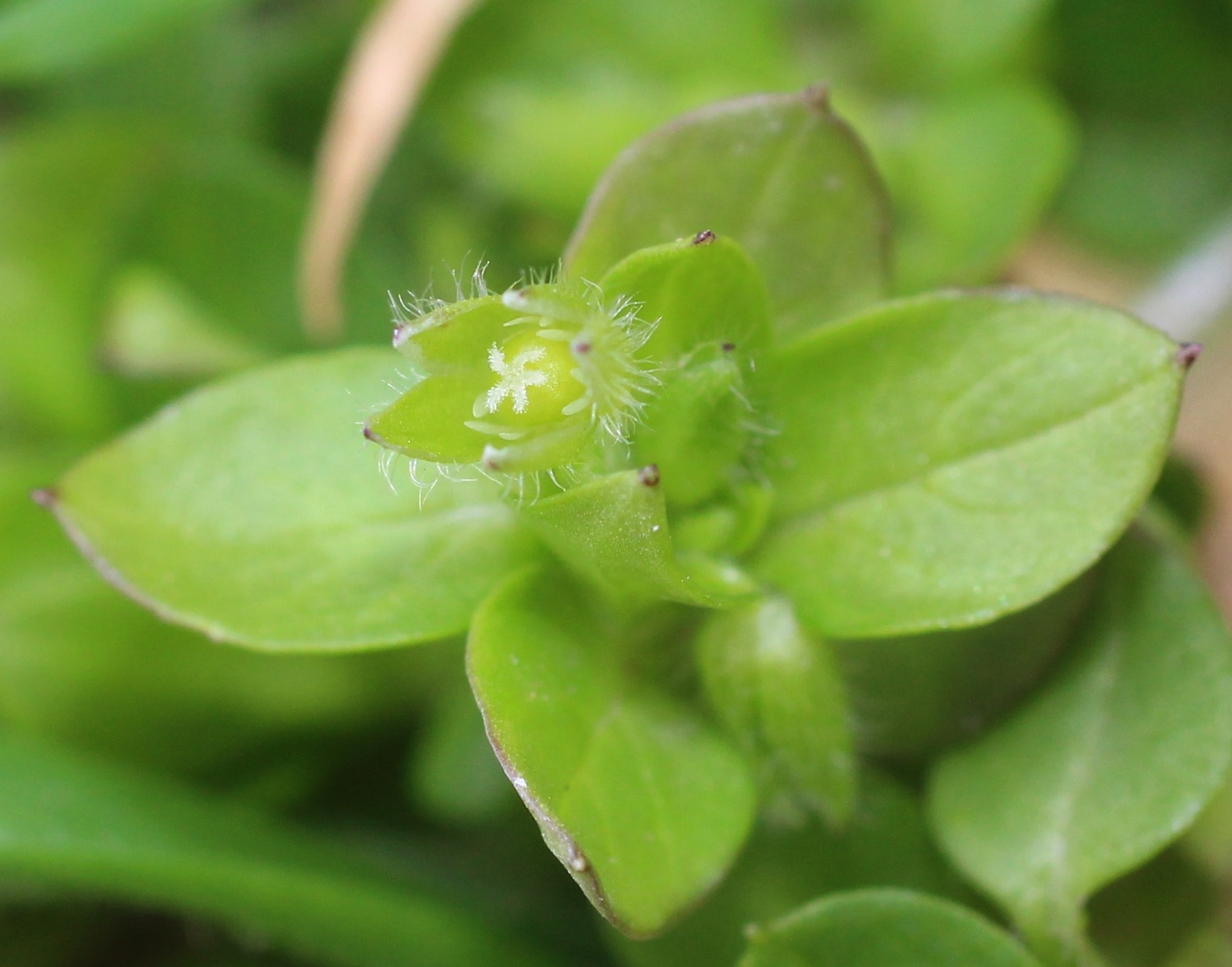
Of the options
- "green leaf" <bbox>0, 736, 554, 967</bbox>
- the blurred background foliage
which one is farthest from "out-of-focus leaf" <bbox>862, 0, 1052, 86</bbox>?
"green leaf" <bbox>0, 736, 554, 967</bbox>

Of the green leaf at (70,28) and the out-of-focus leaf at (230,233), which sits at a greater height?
the green leaf at (70,28)

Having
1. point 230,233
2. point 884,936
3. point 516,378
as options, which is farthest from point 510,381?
point 230,233

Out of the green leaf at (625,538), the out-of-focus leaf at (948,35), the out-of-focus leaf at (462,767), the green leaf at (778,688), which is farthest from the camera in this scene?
the out-of-focus leaf at (948,35)

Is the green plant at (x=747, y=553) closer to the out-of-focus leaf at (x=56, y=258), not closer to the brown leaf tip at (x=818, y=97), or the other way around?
the brown leaf tip at (x=818, y=97)

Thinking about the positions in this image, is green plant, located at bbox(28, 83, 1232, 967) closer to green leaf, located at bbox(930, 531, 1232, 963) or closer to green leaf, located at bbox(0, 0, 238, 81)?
green leaf, located at bbox(930, 531, 1232, 963)

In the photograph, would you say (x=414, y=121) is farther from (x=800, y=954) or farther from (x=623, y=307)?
(x=800, y=954)

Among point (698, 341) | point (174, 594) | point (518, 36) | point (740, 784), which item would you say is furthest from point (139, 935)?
point (518, 36)

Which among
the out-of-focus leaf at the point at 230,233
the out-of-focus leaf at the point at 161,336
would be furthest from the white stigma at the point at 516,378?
the out-of-focus leaf at the point at 230,233
